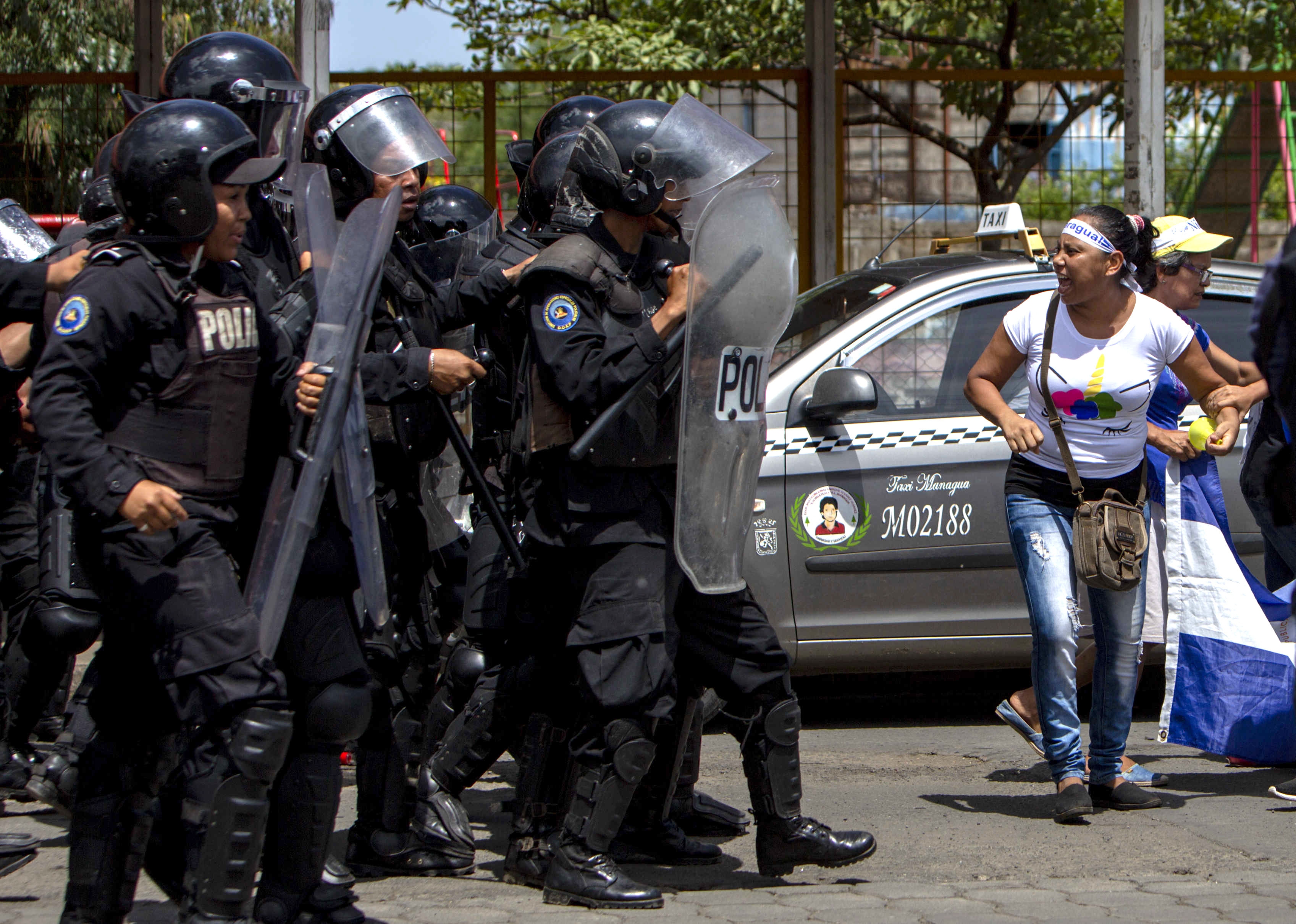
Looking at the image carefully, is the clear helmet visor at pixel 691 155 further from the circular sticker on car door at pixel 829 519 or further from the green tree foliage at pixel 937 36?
the green tree foliage at pixel 937 36

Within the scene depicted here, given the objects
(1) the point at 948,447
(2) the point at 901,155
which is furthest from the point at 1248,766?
(2) the point at 901,155

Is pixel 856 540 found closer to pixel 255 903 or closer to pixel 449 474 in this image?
pixel 449 474

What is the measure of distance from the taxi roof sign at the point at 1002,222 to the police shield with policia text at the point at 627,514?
239cm

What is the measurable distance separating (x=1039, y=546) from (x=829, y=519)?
1.12 metres

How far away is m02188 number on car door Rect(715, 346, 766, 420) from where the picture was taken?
374 centimetres

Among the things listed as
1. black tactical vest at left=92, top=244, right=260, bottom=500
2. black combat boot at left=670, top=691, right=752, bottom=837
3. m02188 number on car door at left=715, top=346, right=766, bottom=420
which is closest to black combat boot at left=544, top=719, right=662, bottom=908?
black combat boot at left=670, top=691, right=752, bottom=837

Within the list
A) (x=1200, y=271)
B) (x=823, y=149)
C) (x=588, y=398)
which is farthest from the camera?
(x=823, y=149)

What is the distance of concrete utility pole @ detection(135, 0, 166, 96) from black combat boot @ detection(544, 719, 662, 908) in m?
6.49

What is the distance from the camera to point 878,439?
5785 millimetres

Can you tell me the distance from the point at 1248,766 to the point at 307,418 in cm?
370

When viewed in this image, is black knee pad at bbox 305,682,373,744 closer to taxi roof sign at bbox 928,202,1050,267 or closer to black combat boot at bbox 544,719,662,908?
black combat boot at bbox 544,719,662,908

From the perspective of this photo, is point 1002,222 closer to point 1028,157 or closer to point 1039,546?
point 1039,546

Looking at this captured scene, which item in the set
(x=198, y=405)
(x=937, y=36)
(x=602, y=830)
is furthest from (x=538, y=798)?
(x=937, y=36)

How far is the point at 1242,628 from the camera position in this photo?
518cm
